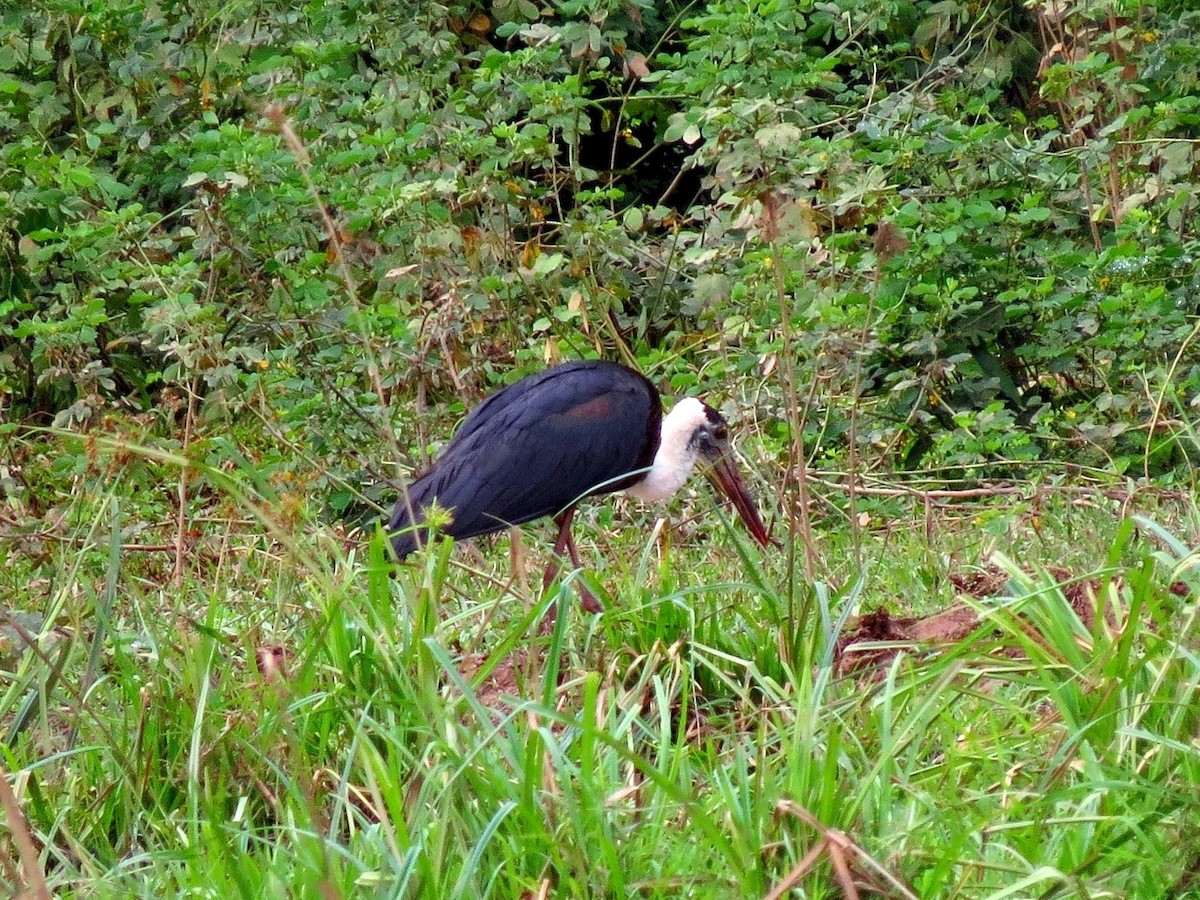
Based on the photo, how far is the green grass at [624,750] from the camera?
2234 millimetres

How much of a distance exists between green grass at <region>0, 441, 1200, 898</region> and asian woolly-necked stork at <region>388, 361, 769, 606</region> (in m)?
1.55

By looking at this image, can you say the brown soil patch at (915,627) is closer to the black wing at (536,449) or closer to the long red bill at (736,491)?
the black wing at (536,449)

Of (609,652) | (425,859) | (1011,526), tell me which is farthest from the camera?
(1011,526)

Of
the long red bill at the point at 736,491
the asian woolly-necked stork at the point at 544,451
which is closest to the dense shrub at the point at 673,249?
the long red bill at the point at 736,491

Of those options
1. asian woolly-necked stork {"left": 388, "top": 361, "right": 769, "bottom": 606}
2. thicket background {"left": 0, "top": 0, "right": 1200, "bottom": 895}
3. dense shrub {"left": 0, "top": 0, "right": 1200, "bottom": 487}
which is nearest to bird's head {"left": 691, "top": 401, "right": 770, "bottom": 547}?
thicket background {"left": 0, "top": 0, "right": 1200, "bottom": 895}

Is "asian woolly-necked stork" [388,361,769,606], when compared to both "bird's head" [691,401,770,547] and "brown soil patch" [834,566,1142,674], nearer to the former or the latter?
"bird's head" [691,401,770,547]

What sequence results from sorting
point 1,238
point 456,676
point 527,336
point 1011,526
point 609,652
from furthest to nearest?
point 1,238 < point 527,336 < point 1011,526 < point 609,652 < point 456,676

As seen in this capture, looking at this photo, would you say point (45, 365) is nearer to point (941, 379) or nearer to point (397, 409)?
point (397, 409)

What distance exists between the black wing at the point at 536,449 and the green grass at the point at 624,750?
60.7 inches

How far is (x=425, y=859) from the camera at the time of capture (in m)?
2.21

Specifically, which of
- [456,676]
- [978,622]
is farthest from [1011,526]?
[456,676]

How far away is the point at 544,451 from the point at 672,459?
0.63m

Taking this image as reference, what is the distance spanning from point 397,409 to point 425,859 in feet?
13.7

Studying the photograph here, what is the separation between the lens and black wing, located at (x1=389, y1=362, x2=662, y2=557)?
506cm
